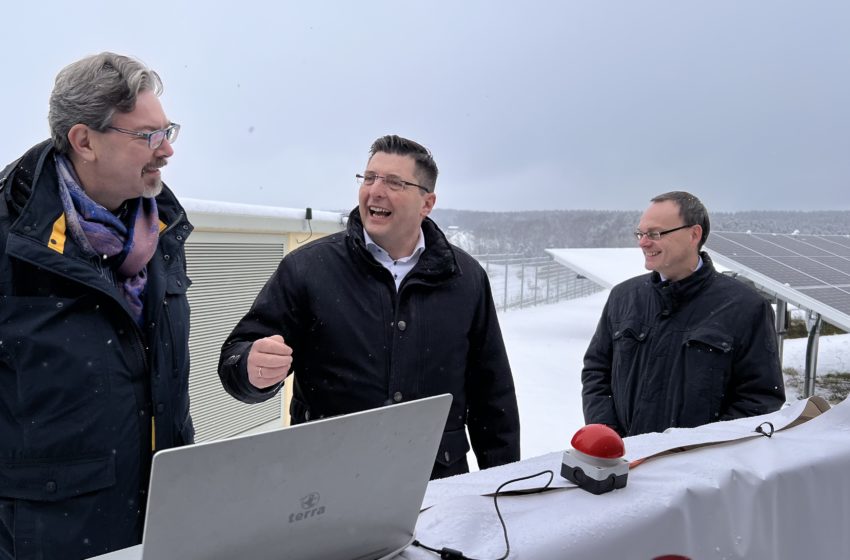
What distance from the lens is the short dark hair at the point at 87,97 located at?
1899 millimetres

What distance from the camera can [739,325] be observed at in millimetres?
2908

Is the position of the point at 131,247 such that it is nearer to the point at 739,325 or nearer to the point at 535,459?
the point at 535,459

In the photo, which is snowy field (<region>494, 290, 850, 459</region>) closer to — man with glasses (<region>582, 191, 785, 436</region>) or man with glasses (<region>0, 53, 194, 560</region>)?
man with glasses (<region>582, 191, 785, 436</region>)

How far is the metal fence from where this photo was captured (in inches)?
978

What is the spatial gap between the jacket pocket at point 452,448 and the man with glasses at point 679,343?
44.6 inches

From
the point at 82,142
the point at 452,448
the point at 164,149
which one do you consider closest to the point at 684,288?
the point at 452,448

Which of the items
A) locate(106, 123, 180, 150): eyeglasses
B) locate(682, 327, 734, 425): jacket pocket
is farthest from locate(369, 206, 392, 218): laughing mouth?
locate(682, 327, 734, 425): jacket pocket

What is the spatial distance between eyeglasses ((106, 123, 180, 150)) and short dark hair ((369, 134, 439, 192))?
31.0 inches

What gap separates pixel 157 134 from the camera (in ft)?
6.68

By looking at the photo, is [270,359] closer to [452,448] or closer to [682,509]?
[452,448]

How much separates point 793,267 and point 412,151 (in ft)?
25.2

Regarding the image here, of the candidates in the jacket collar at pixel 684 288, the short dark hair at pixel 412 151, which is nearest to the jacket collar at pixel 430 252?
the short dark hair at pixel 412 151

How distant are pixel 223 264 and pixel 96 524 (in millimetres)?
3637

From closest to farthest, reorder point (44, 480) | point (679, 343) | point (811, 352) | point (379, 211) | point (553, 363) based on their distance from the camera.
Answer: point (44, 480)
point (379, 211)
point (679, 343)
point (811, 352)
point (553, 363)
